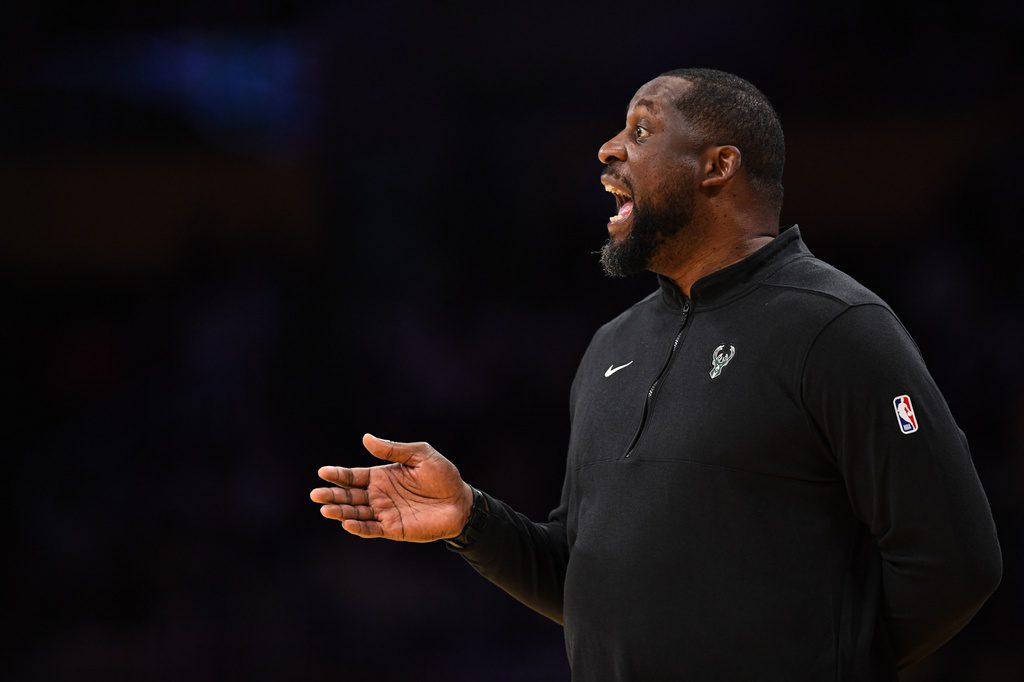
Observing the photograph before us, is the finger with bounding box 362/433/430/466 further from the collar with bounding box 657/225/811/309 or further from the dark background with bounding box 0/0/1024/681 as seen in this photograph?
the dark background with bounding box 0/0/1024/681

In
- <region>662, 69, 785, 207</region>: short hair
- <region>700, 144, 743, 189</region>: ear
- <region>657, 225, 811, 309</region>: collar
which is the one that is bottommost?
<region>657, 225, 811, 309</region>: collar

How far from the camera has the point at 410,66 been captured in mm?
7016

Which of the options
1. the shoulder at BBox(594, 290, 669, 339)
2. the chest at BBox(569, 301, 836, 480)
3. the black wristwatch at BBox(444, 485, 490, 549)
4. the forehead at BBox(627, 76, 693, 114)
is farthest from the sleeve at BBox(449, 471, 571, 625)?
the forehead at BBox(627, 76, 693, 114)

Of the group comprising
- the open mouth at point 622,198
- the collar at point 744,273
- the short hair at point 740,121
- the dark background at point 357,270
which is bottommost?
the dark background at point 357,270

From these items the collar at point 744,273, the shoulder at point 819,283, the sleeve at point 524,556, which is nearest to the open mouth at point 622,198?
the collar at point 744,273

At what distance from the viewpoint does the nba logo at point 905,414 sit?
6.45 ft

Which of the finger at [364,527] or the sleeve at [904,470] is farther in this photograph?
the finger at [364,527]

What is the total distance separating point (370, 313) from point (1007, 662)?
339 cm

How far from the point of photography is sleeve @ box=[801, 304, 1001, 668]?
77.2 inches

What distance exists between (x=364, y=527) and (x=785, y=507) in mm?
833

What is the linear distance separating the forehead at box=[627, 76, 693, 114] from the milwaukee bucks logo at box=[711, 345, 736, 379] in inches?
21.6

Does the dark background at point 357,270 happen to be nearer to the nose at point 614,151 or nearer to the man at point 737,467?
the man at point 737,467

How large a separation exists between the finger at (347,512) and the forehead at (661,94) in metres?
1.00

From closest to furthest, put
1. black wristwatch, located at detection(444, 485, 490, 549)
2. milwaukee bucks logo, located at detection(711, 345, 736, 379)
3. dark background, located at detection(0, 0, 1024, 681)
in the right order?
milwaukee bucks logo, located at detection(711, 345, 736, 379) < black wristwatch, located at detection(444, 485, 490, 549) < dark background, located at detection(0, 0, 1024, 681)
